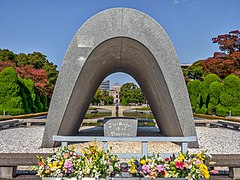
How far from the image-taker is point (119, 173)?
10.5 ft

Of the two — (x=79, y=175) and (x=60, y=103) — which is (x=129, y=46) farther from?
(x=79, y=175)

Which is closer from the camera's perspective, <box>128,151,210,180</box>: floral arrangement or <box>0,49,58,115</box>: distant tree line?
<box>128,151,210,180</box>: floral arrangement

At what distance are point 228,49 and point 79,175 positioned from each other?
113 feet

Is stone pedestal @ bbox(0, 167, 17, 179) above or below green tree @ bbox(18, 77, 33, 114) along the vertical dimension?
below

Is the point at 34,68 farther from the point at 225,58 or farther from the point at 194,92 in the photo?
the point at 225,58

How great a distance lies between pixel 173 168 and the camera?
308 cm

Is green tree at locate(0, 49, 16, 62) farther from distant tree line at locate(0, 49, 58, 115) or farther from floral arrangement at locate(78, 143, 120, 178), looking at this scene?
floral arrangement at locate(78, 143, 120, 178)

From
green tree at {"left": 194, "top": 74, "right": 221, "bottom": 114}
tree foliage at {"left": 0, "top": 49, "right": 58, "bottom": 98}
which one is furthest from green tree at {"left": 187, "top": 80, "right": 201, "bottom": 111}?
tree foliage at {"left": 0, "top": 49, "right": 58, "bottom": 98}

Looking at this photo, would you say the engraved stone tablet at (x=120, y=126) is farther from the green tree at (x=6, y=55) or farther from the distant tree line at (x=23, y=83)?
the green tree at (x=6, y=55)

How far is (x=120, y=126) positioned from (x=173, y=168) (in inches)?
210

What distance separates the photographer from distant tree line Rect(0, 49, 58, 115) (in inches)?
794

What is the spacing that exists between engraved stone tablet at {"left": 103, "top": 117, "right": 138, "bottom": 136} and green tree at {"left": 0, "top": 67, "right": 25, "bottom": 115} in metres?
14.7

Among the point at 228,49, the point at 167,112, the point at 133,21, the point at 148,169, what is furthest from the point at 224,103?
the point at 148,169

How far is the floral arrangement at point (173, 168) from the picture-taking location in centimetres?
302
